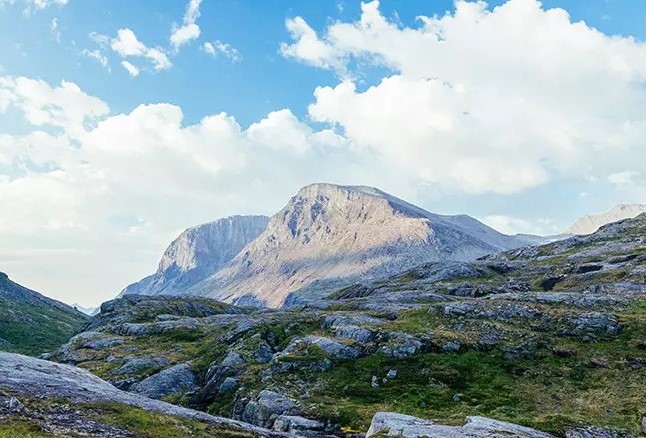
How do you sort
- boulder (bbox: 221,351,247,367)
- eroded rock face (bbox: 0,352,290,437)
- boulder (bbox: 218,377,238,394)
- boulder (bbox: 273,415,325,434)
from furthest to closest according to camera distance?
boulder (bbox: 221,351,247,367)
boulder (bbox: 218,377,238,394)
boulder (bbox: 273,415,325,434)
eroded rock face (bbox: 0,352,290,437)

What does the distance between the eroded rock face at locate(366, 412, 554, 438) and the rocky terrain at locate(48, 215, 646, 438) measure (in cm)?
16

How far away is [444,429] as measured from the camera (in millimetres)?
34406

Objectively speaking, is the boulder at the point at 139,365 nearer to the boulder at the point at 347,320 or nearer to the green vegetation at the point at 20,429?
the boulder at the point at 347,320

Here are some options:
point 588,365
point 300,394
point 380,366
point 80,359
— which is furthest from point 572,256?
point 80,359

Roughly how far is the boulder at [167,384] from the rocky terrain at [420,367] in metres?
0.18

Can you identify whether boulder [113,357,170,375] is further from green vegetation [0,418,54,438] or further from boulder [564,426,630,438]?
boulder [564,426,630,438]

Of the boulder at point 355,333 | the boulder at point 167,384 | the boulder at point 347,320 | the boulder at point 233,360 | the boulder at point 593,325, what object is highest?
the boulder at point 593,325

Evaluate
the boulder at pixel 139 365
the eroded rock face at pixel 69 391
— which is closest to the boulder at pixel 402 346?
the eroded rock face at pixel 69 391

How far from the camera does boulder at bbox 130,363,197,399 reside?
63344mm

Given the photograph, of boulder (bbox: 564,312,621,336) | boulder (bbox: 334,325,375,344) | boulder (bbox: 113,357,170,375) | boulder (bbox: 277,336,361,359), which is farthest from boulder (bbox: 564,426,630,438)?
boulder (bbox: 113,357,170,375)

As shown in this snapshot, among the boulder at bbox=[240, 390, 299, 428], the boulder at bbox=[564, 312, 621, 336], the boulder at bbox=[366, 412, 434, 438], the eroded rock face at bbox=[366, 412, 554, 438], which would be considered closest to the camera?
the eroded rock face at bbox=[366, 412, 554, 438]

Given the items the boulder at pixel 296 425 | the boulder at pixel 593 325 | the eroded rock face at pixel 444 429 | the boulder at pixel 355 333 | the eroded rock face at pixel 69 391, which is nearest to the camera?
the eroded rock face at pixel 444 429

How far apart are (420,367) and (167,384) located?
33.3 meters

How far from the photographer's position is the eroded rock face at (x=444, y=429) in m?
33.2
